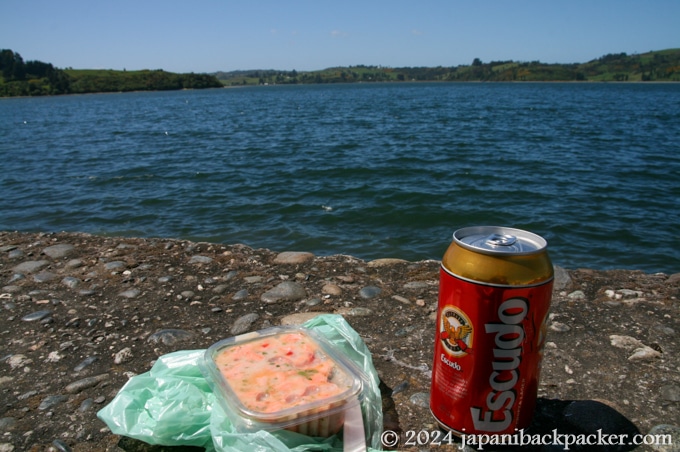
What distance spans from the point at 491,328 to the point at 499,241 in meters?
0.37

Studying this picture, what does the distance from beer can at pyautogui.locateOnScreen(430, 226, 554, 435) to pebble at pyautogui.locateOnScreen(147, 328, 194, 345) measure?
1.90m

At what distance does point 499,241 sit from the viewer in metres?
2.12

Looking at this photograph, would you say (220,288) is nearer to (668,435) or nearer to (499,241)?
(499,241)

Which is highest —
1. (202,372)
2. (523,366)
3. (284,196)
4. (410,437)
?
(523,366)

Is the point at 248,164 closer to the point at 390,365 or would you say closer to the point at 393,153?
the point at 393,153

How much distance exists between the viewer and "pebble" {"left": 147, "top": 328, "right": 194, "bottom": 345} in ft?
11.1

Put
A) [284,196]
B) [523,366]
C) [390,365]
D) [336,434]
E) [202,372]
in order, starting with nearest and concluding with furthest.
→ 1. [523,366]
2. [336,434]
3. [202,372]
4. [390,365]
5. [284,196]

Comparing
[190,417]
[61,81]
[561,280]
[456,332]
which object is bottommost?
[561,280]

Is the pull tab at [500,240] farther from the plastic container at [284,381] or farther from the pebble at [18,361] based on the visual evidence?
the pebble at [18,361]

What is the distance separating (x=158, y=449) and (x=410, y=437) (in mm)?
1223

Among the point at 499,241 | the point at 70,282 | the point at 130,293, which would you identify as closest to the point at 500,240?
the point at 499,241

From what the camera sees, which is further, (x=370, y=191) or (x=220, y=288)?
(x=370, y=191)

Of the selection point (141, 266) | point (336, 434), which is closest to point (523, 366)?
point (336, 434)

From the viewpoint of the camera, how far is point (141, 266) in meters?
4.88
